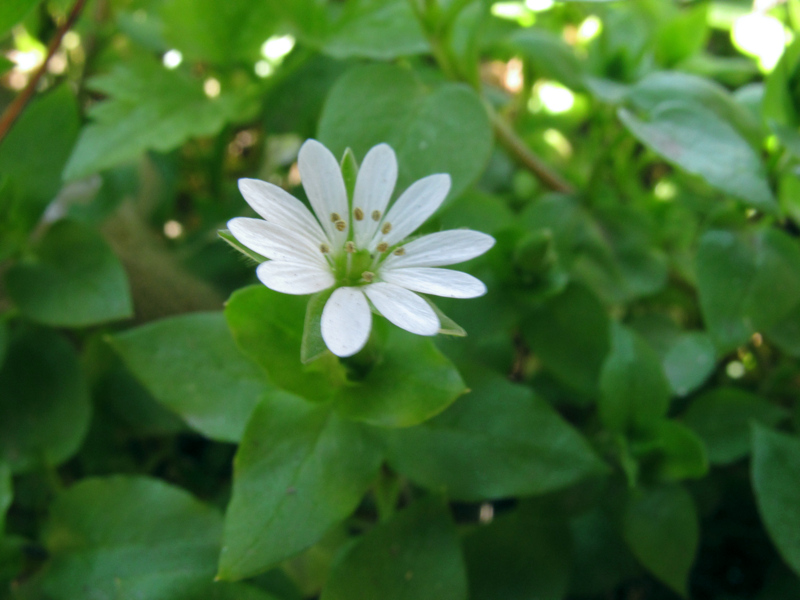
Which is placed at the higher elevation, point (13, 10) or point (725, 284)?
point (13, 10)

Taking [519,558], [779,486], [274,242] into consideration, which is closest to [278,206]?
[274,242]

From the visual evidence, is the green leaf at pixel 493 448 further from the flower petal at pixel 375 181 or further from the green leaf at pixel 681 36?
the green leaf at pixel 681 36

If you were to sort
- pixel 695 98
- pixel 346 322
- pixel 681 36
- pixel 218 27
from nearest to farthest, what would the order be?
pixel 346 322 → pixel 695 98 → pixel 218 27 → pixel 681 36

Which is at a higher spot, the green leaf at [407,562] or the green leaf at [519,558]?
the green leaf at [407,562]

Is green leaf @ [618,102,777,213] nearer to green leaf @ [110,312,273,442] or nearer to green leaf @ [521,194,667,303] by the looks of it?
green leaf @ [521,194,667,303]

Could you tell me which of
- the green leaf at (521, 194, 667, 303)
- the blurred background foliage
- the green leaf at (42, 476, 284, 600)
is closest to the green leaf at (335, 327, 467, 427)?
the blurred background foliage

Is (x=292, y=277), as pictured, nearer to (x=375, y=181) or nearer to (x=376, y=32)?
(x=375, y=181)

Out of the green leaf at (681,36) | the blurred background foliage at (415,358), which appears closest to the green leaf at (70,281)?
the blurred background foliage at (415,358)
